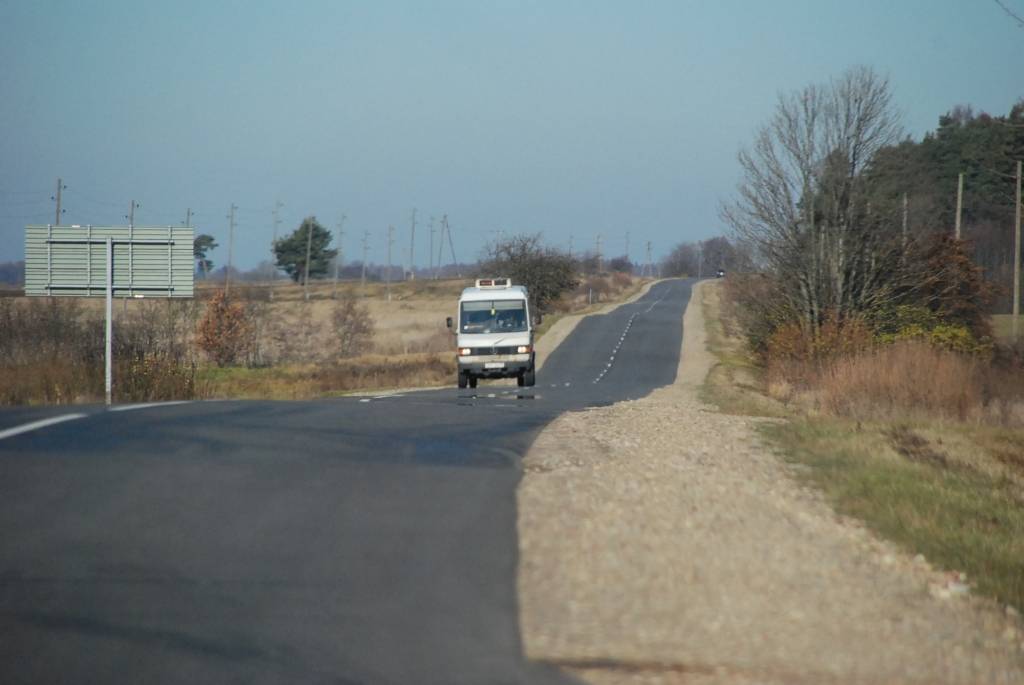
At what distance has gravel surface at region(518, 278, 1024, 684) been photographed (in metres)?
6.24

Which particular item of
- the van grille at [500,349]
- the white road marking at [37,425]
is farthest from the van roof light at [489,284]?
the white road marking at [37,425]

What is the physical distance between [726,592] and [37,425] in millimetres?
7604

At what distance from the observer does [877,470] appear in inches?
527

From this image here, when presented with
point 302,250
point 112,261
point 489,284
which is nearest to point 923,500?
point 112,261

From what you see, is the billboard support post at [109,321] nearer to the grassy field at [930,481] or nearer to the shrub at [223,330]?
the grassy field at [930,481]

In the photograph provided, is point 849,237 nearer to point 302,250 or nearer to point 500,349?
point 500,349

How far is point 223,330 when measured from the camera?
68188mm

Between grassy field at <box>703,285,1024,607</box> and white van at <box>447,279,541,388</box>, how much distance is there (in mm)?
10052

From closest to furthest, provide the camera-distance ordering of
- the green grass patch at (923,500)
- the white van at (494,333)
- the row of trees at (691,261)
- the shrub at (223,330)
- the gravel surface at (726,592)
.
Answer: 1. the gravel surface at (726,592)
2. the green grass patch at (923,500)
3. the white van at (494,333)
4. the shrub at (223,330)
5. the row of trees at (691,261)

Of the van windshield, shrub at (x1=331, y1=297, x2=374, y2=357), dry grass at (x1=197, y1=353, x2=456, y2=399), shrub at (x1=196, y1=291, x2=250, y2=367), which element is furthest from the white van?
shrub at (x1=196, y1=291, x2=250, y2=367)

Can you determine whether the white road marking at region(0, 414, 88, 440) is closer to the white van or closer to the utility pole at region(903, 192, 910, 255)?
the white van

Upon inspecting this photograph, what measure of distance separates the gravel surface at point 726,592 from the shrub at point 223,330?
58.9m

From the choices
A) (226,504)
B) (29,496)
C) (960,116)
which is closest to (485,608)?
(226,504)

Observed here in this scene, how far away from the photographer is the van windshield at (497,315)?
106 feet
